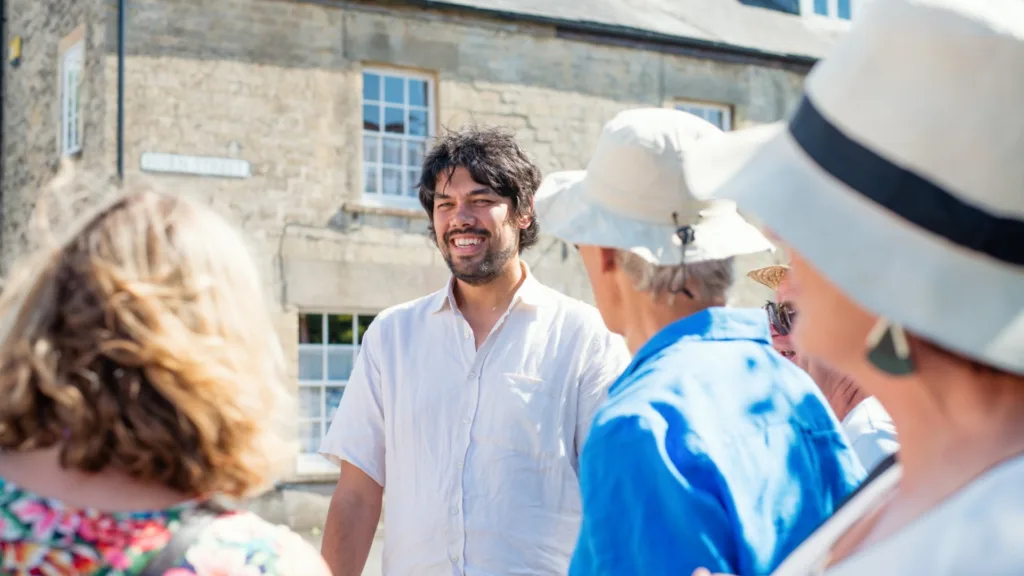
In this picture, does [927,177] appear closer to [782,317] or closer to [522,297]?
[522,297]

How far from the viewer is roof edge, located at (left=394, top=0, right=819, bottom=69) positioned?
45.4 ft

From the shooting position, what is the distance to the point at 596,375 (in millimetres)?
3426

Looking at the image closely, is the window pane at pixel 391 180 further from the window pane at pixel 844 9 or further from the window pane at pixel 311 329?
the window pane at pixel 844 9

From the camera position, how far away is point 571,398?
338cm

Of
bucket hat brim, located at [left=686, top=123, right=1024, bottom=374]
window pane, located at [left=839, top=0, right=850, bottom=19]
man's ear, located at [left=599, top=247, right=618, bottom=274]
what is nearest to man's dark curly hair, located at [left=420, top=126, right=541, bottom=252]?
man's ear, located at [left=599, top=247, right=618, bottom=274]

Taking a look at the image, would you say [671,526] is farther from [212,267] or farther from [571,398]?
[571,398]

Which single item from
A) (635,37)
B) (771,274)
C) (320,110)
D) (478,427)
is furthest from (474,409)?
(635,37)

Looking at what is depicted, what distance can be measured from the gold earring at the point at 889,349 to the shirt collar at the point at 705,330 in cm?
85

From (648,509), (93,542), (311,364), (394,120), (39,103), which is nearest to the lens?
(93,542)

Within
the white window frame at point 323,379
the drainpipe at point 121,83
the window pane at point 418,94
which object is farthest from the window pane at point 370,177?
the drainpipe at point 121,83

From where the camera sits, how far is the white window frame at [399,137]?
13562mm

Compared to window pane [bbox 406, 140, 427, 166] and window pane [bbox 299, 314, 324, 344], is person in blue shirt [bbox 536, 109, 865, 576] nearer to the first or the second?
window pane [bbox 299, 314, 324, 344]

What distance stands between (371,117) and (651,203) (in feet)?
38.6

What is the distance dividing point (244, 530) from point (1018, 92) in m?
1.18
